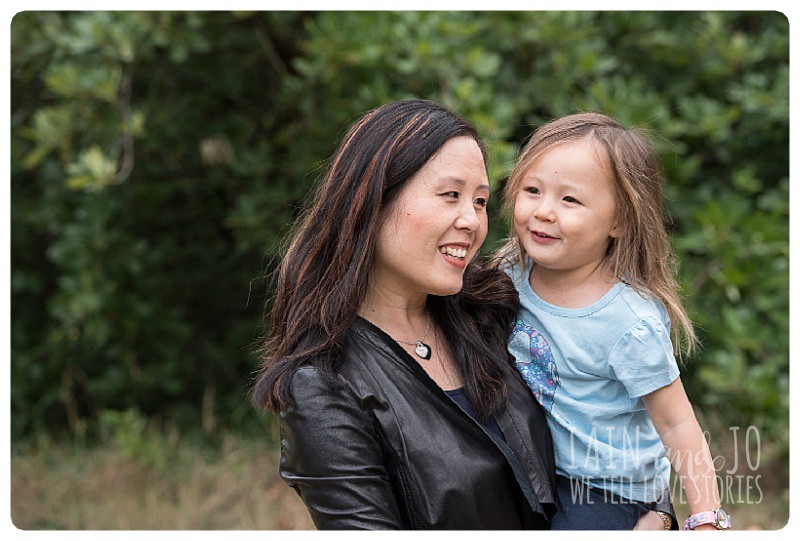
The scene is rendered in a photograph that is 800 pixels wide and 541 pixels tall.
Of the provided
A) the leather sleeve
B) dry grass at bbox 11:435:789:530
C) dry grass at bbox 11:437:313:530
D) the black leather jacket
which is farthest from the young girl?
dry grass at bbox 11:437:313:530

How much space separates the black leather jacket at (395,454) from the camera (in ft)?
5.97

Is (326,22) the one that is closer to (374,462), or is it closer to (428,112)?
(428,112)

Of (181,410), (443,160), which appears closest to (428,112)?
(443,160)

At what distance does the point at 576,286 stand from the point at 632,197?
232 millimetres

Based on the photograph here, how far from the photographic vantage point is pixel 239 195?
4820mm

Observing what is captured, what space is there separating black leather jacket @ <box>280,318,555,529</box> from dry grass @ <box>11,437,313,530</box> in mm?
2626

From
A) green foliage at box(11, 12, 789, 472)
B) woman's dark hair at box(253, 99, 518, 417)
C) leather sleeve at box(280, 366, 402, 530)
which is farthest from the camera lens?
green foliage at box(11, 12, 789, 472)

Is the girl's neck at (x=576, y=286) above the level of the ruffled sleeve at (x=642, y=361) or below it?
above

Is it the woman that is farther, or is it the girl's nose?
the girl's nose

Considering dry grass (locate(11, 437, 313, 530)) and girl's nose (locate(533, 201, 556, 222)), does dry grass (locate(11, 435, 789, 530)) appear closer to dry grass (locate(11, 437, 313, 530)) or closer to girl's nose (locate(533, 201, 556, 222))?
dry grass (locate(11, 437, 313, 530))

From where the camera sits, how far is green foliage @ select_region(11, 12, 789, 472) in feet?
12.8

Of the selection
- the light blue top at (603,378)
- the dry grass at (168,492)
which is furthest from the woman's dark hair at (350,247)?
the dry grass at (168,492)

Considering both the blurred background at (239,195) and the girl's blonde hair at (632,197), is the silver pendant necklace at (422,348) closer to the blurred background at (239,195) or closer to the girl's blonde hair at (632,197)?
the girl's blonde hair at (632,197)

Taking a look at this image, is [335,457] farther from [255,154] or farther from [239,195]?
[239,195]
